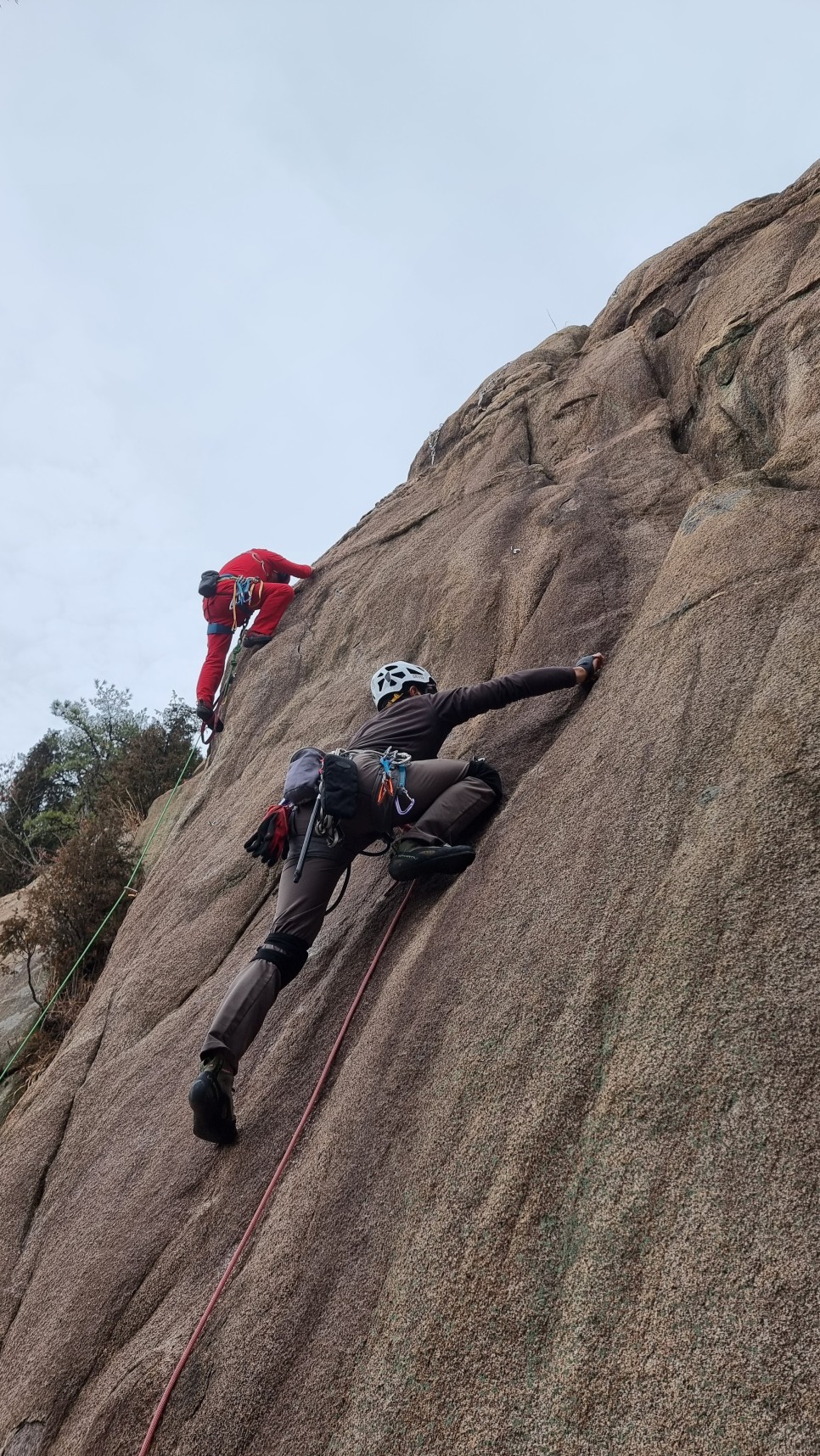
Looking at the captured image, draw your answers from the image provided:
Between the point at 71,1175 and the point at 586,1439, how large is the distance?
5.17 meters

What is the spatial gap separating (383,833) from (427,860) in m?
0.71

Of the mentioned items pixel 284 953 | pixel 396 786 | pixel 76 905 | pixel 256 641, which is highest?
pixel 256 641

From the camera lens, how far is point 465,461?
1325cm

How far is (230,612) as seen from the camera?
14.3 meters

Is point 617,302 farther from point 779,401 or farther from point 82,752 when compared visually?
point 82,752

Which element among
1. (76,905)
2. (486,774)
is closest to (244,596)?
(76,905)

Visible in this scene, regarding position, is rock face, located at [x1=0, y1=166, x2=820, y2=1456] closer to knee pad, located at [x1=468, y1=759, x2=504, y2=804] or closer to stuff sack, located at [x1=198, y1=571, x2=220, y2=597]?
knee pad, located at [x1=468, y1=759, x2=504, y2=804]

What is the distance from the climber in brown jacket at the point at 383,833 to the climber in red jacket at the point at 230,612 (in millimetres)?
Result: 7487

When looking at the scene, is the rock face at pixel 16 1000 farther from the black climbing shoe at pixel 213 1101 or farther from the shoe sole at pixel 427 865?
the shoe sole at pixel 427 865

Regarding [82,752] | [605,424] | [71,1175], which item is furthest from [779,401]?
[82,752]

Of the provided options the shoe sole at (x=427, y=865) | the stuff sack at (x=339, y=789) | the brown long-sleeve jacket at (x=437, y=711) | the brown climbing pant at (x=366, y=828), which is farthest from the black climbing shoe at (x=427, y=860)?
the brown long-sleeve jacket at (x=437, y=711)

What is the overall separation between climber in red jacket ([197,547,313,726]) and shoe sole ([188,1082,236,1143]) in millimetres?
8935

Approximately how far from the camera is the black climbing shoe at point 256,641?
46.4ft

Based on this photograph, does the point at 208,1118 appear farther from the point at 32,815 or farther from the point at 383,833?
the point at 32,815
